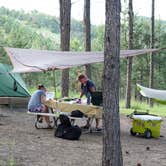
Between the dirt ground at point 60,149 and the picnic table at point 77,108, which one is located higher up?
the picnic table at point 77,108

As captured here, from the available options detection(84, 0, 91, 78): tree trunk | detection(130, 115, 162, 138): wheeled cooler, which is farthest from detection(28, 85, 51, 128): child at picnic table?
detection(84, 0, 91, 78): tree trunk

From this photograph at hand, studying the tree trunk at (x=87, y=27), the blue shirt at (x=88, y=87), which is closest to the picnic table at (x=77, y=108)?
the blue shirt at (x=88, y=87)

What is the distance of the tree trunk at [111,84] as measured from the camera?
486 cm

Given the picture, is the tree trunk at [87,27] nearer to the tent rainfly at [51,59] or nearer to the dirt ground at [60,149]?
the tent rainfly at [51,59]

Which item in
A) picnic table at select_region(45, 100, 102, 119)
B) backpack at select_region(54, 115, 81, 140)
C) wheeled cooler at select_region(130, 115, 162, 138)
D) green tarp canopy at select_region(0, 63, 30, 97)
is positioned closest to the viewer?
backpack at select_region(54, 115, 81, 140)

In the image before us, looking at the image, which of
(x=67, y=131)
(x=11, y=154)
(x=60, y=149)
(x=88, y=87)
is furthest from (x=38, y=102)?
(x=11, y=154)

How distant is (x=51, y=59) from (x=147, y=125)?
2.29 m

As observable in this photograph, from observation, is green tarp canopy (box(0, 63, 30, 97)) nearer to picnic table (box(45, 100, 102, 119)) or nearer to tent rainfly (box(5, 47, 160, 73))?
tent rainfly (box(5, 47, 160, 73))

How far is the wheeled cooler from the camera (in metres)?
8.62

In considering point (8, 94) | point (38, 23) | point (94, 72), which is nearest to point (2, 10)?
point (38, 23)

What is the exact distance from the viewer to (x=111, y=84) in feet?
16.0

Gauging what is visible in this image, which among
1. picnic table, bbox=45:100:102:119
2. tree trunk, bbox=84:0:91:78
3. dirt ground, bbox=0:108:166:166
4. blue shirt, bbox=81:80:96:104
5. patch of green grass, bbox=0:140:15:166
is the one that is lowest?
dirt ground, bbox=0:108:166:166

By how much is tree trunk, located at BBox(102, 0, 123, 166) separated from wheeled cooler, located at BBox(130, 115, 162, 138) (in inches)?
150

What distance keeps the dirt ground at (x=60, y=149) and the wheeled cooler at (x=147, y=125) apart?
0.53 feet
